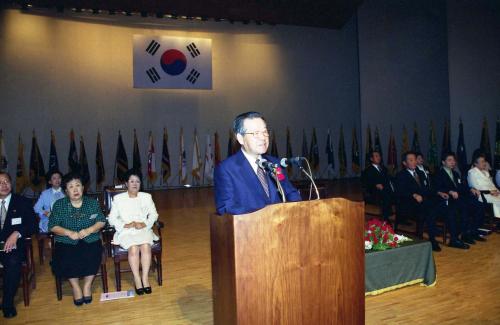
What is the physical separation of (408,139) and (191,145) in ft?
24.3

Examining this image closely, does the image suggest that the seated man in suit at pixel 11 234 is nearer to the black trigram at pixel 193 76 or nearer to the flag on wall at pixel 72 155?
the flag on wall at pixel 72 155

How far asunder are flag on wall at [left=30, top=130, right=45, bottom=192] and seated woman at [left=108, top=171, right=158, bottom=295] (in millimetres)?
7533

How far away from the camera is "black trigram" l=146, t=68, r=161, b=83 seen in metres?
11.3

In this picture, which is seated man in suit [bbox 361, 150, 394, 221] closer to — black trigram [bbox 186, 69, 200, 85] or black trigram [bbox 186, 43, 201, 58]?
black trigram [bbox 186, 69, 200, 85]

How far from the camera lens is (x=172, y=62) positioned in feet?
37.6

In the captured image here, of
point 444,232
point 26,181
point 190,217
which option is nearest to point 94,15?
point 26,181

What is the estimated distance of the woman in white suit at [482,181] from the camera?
5301mm

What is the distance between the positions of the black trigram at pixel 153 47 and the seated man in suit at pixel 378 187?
758 cm

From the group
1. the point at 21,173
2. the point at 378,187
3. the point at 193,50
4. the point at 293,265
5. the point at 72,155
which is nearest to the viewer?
the point at 293,265

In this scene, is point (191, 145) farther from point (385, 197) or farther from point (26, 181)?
point (385, 197)

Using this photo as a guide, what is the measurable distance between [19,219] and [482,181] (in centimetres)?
570

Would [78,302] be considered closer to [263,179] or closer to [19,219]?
[19,219]

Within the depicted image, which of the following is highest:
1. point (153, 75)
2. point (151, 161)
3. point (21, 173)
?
point (153, 75)

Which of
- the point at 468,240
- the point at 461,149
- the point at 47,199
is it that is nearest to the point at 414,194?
the point at 468,240
